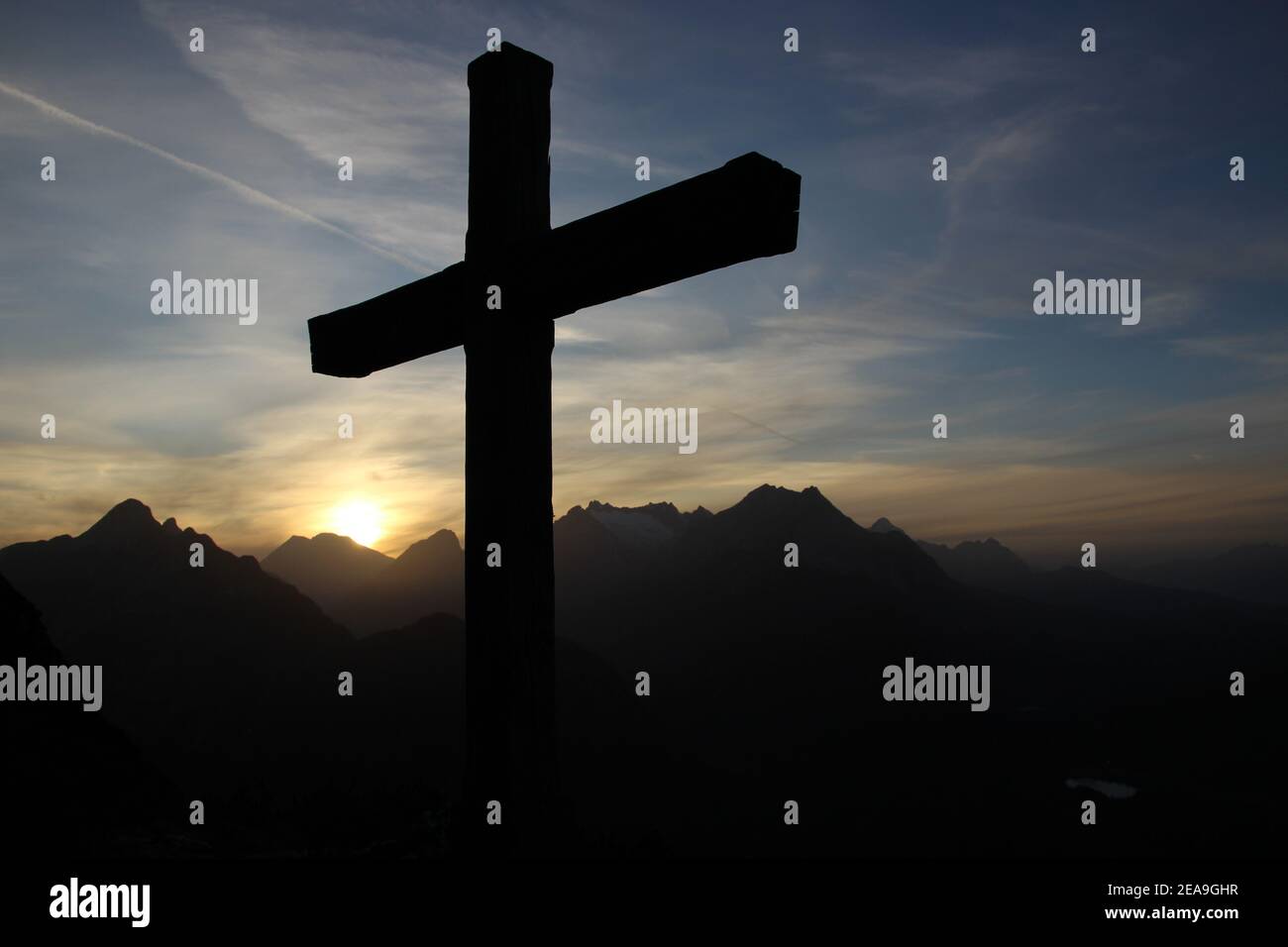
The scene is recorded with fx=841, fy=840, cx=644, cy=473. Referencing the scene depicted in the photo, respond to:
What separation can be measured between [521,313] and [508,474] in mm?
594

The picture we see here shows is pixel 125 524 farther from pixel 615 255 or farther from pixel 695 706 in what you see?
pixel 615 255

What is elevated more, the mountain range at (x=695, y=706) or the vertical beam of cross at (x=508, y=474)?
the vertical beam of cross at (x=508, y=474)

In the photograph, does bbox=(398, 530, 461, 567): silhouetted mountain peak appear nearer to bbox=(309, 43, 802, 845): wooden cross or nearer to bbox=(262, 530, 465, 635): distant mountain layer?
bbox=(262, 530, 465, 635): distant mountain layer

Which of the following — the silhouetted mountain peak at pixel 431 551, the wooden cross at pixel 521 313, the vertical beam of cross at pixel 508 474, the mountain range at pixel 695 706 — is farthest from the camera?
the silhouetted mountain peak at pixel 431 551

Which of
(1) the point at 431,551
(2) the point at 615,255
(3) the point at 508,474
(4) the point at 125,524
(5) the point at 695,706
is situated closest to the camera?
(2) the point at 615,255

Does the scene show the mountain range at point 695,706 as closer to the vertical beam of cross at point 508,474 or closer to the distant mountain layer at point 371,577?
the distant mountain layer at point 371,577

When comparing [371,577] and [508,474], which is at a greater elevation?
[508,474]

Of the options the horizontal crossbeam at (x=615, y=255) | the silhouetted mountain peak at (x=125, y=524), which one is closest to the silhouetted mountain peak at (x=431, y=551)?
the silhouetted mountain peak at (x=125, y=524)

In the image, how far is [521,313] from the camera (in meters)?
3.07

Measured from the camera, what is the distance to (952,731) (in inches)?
5212

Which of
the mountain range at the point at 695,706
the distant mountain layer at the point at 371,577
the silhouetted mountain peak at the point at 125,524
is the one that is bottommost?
the mountain range at the point at 695,706

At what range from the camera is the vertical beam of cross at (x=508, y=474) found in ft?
9.58

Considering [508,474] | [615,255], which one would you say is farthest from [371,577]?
[615,255]
